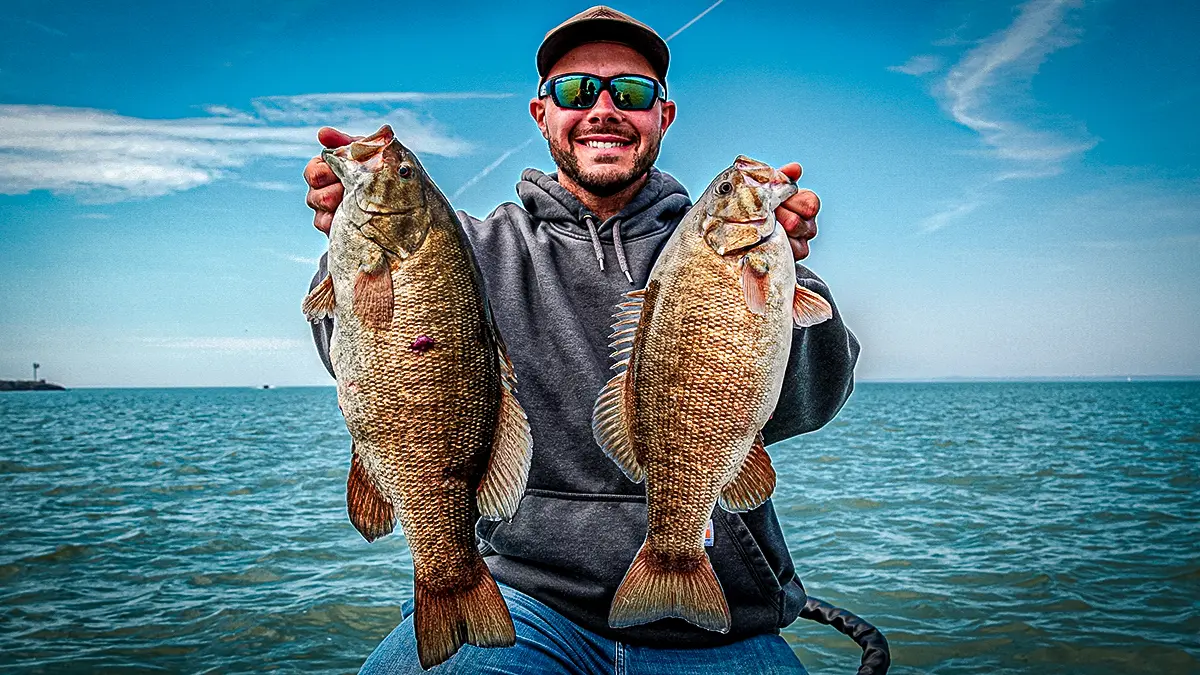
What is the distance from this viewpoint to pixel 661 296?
2.79 m

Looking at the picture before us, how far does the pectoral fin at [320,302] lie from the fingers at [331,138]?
0.50 meters

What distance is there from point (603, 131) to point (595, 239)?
544mm

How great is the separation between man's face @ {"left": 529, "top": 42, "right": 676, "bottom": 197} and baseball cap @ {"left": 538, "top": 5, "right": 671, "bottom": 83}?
1.4 inches

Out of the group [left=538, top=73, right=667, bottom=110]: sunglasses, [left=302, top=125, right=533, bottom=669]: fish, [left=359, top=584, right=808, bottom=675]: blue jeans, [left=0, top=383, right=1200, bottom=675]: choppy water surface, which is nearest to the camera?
[left=302, top=125, right=533, bottom=669]: fish

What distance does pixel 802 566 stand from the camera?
1111cm

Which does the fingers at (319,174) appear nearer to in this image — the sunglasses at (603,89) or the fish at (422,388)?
the fish at (422,388)

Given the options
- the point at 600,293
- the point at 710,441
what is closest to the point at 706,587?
the point at 710,441

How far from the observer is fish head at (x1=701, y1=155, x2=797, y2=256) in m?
2.76

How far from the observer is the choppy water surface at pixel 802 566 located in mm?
8016

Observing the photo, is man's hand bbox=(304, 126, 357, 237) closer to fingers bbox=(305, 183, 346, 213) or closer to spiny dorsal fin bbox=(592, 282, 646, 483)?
fingers bbox=(305, 183, 346, 213)

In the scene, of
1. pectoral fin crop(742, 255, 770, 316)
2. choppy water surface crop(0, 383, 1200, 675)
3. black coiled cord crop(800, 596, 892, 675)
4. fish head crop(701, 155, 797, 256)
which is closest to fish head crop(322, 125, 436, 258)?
fish head crop(701, 155, 797, 256)

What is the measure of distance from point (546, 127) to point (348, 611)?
7.09 metres

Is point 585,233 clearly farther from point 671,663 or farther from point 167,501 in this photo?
point 167,501

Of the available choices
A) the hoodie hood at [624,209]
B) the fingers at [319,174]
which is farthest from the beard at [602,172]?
the fingers at [319,174]
